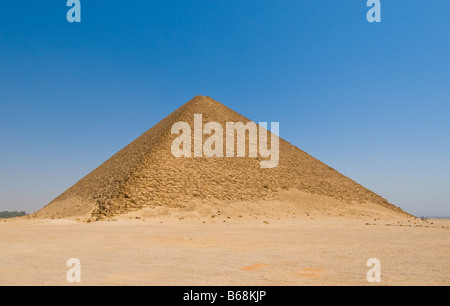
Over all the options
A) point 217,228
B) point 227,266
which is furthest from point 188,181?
point 227,266

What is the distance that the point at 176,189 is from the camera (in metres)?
36.1

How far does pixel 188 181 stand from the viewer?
38.1 metres

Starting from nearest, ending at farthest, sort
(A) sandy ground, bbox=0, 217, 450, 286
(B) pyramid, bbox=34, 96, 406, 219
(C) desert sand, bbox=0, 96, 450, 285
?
(A) sandy ground, bbox=0, 217, 450, 286, (C) desert sand, bbox=0, 96, 450, 285, (B) pyramid, bbox=34, 96, 406, 219

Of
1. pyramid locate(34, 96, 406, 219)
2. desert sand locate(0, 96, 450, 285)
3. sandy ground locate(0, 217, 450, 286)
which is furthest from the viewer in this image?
pyramid locate(34, 96, 406, 219)

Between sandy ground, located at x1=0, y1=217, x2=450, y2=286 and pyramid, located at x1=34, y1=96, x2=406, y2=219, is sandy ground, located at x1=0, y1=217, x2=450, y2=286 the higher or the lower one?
the lower one

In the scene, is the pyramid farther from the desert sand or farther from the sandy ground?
the sandy ground

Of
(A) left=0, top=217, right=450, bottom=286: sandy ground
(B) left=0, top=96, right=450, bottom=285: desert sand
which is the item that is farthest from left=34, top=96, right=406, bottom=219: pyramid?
(A) left=0, top=217, right=450, bottom=286: sandy ground

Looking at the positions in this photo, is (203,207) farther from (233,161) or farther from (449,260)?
(449,260)

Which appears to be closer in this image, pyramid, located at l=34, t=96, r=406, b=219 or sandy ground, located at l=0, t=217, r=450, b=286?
sandy ground, located at l=0, t=217, r=450, b=286

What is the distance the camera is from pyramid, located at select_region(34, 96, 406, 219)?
3453 cm

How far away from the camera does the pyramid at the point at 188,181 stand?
3453cm

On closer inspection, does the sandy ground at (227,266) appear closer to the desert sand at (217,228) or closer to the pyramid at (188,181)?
the desert sand at (217,228)

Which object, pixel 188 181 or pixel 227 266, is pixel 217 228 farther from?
pixel 188 181
